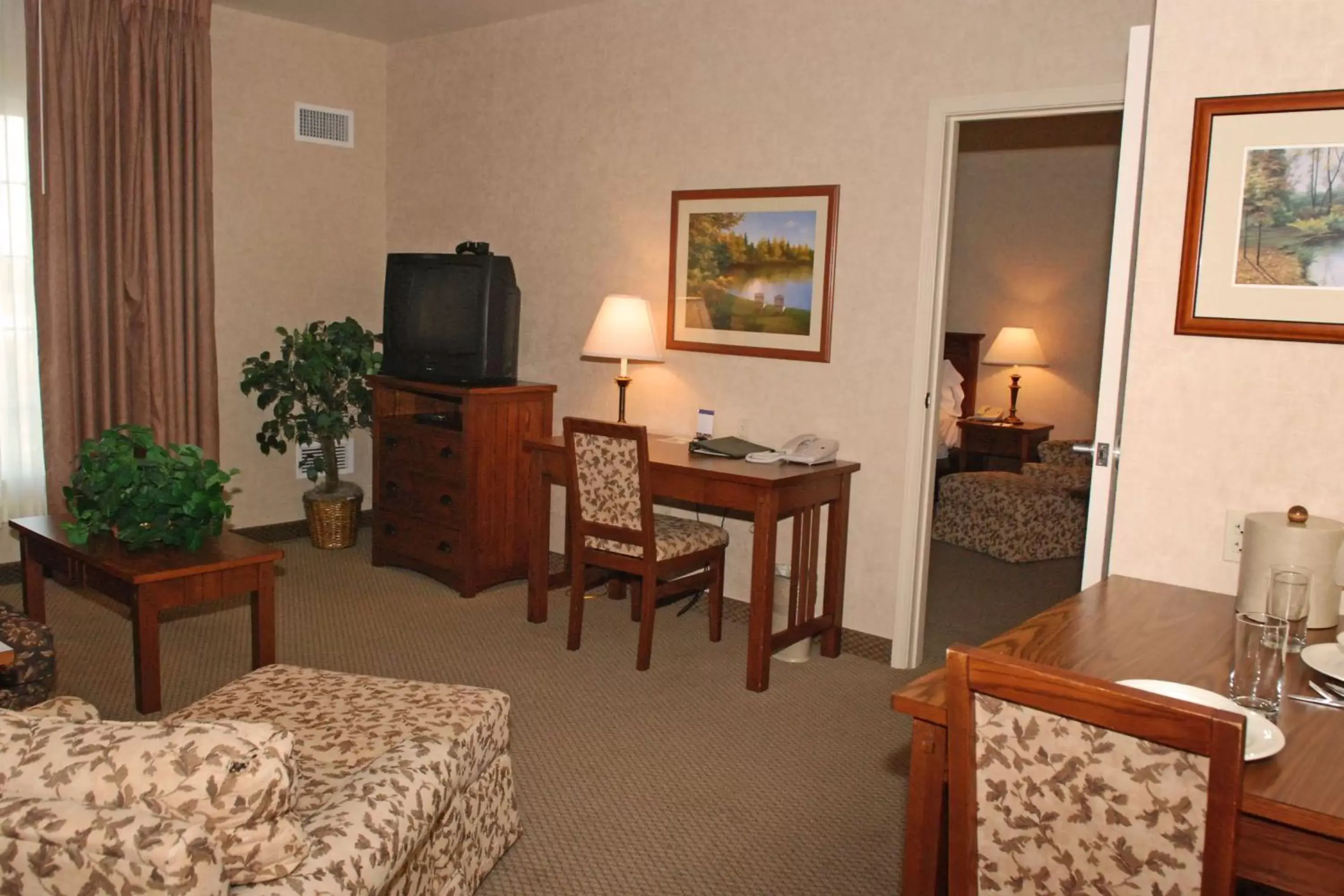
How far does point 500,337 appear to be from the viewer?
4.76m

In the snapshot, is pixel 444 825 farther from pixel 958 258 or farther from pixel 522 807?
pixel 958 258

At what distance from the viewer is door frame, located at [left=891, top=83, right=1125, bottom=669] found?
356cm

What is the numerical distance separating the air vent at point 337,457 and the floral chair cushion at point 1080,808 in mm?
4465

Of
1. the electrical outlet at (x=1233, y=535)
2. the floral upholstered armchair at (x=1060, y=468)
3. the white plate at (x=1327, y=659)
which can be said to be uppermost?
the electrical outlet at (x=1233, y=535)

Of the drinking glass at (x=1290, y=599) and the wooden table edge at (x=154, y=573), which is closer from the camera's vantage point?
the drinking glass at (x=1290, y=599)

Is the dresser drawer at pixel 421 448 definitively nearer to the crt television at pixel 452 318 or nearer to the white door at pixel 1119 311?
the crt television at pixel 452 318

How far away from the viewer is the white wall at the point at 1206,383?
83.0 inches

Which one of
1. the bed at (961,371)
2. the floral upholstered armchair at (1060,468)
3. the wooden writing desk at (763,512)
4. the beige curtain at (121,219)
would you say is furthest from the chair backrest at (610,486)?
the bed at (961,371)

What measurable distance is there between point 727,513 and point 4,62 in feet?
11.3

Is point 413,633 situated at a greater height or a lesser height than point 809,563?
lesser

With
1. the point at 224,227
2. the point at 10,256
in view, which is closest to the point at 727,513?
the point at 224,227

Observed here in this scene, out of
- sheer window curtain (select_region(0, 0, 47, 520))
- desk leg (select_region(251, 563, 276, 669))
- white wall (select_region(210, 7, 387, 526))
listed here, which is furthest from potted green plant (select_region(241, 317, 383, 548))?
desk leg (select_region(251, 563, 276, 669))

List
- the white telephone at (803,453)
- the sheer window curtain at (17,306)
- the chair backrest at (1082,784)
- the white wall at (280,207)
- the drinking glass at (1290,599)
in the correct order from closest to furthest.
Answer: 1. the chair backrest at (1082,784)
2. the drinking glass at (1290,599)
3. the white telephone at (803,453)
4. the sheer window curtain at (17,306)
5. the white wall at (280,207)

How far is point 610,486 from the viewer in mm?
3732
